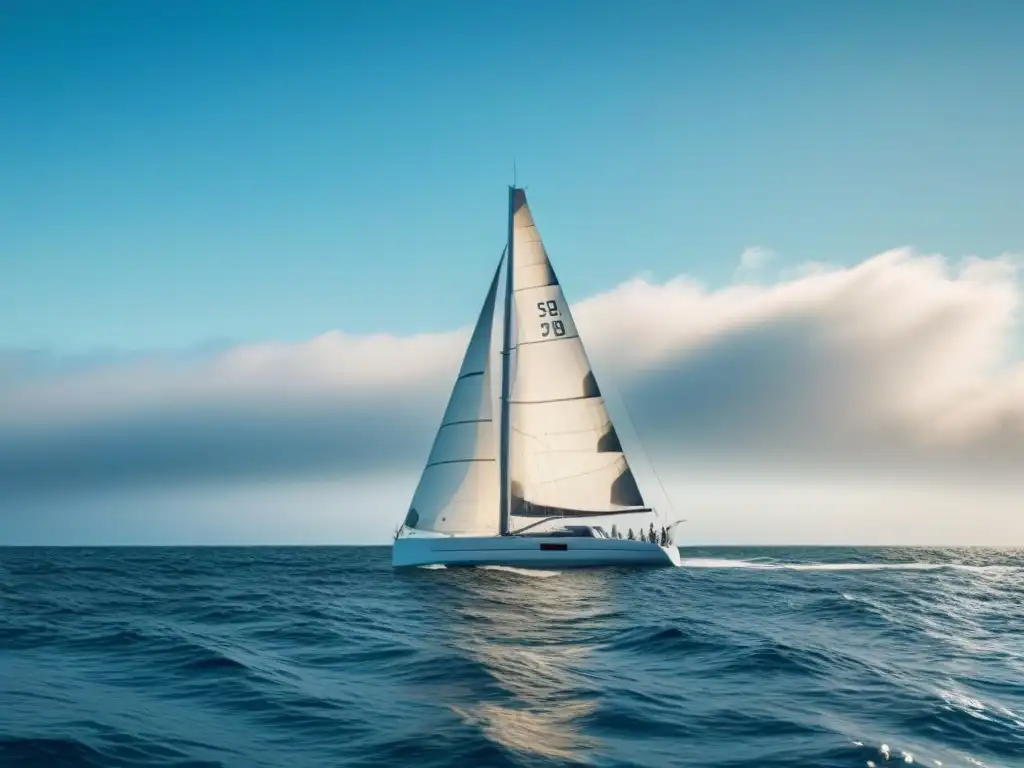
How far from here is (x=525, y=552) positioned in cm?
4228

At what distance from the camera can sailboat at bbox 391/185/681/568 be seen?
44.6 metres

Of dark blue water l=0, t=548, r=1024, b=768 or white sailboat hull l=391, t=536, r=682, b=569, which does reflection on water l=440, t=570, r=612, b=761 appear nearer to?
dark blue water l=0, t=548, r=1024, b=768

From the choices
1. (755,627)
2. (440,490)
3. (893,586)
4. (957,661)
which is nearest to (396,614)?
(755,627)

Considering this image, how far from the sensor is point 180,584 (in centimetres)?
3766

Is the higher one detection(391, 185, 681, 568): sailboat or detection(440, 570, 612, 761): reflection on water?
detection(391, 185, 681, 568): sailboat

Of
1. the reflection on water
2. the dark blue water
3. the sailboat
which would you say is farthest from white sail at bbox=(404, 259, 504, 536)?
the dark blue water

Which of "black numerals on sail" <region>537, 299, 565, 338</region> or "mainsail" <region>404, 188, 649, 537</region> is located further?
"black numerals on sail" <region>537, 299, 565, 338</region>

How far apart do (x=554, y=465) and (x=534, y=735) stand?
3466 centimetres

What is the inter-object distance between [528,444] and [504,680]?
30.8 meters

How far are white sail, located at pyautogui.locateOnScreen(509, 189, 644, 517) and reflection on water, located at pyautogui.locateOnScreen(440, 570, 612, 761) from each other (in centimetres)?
1075

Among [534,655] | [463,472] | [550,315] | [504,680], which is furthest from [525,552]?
[504,680]

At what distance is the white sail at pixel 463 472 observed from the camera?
146 ft

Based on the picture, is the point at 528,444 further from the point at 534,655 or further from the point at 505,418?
the point at 534,655

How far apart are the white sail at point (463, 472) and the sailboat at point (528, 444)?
0.05 metres
